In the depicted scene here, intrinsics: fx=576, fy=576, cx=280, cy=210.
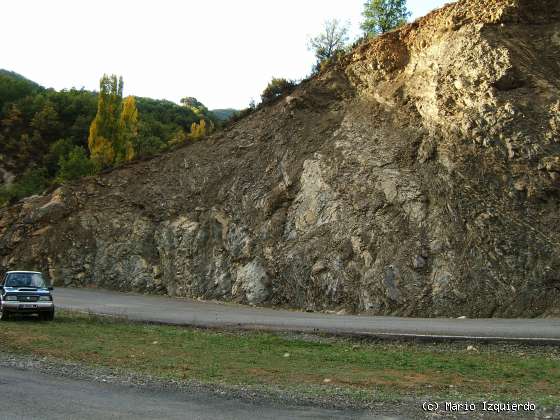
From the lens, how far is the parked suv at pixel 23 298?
18.1 meters

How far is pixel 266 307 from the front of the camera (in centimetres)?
2519

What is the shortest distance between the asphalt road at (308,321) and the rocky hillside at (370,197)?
2301 mm

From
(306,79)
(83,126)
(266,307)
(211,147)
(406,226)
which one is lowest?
(266,307)

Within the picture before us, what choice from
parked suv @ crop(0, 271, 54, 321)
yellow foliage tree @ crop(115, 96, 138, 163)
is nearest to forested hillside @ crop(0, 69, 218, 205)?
yellow foliage tree @ crop(115, 96, 138, 163)

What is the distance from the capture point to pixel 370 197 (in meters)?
26.3

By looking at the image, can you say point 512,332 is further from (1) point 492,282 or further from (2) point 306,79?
(2) point 306,79

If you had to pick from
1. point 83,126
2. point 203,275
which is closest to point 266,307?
point 203,275

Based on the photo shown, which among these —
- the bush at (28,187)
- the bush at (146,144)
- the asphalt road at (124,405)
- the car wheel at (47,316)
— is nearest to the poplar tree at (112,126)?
the bush at (146,144)

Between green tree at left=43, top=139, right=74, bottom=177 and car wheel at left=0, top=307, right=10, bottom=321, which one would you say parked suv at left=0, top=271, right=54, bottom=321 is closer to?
car wheel at left=0, top=307, right=10, bottom=321

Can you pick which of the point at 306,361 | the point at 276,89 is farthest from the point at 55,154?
the point at 306,361

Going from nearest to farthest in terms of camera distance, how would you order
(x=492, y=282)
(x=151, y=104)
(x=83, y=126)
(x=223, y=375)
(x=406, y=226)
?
(x=223, y=375)
(x=492, y=282)
(x=406, y=226)
(x=83, y=126)
(x=151, y=104)

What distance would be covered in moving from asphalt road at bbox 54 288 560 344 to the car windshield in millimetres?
2737

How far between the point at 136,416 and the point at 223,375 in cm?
312

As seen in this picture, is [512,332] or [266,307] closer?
[512,332]
